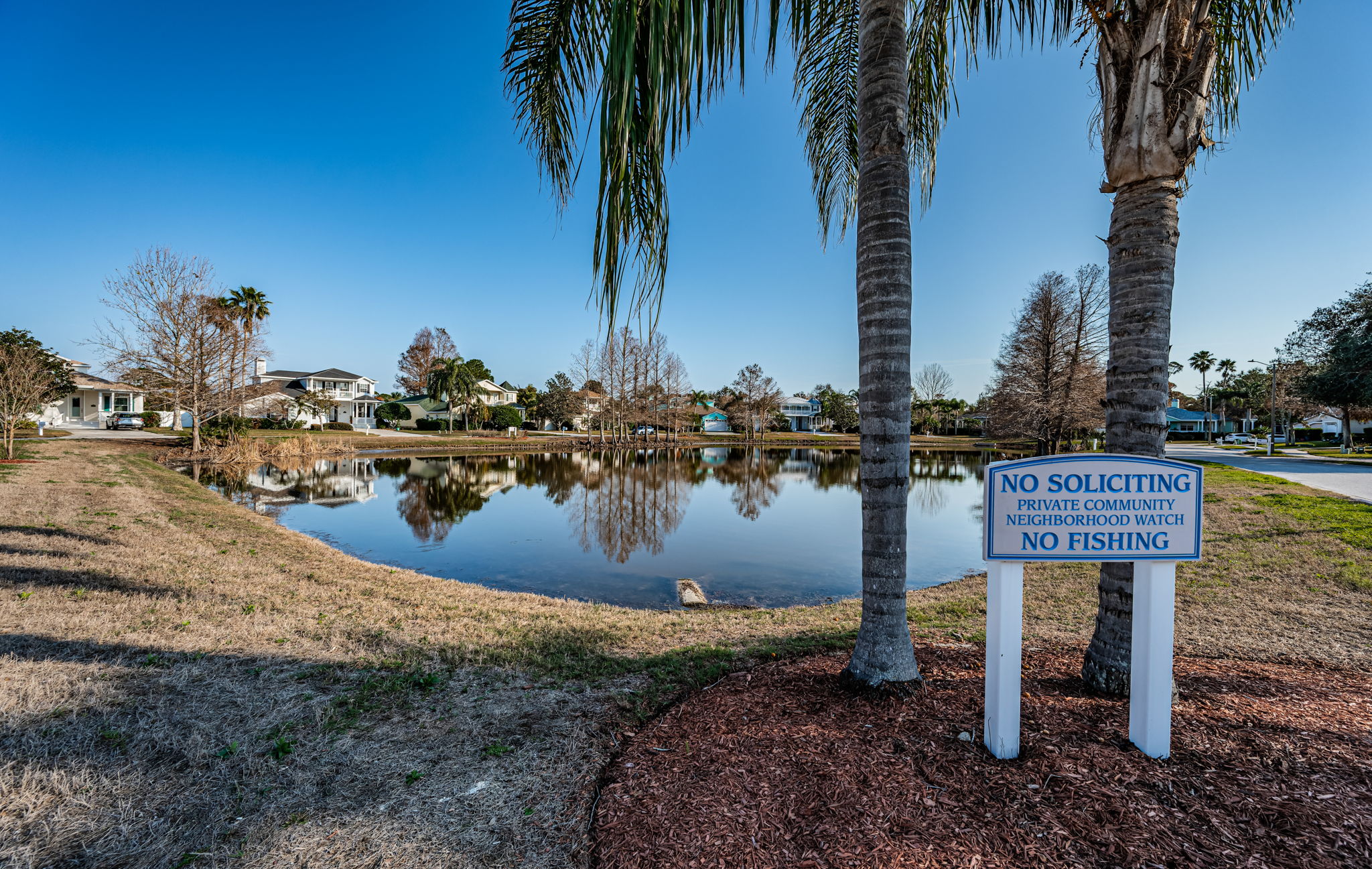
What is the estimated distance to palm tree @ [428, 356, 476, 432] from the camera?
181ft

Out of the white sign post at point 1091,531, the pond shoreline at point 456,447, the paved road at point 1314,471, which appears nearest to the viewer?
the white sign post at point 1091,531

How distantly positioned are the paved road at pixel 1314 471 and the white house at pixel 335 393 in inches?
2315

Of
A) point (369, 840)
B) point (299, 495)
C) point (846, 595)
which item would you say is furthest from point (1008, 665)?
point (299, 495)

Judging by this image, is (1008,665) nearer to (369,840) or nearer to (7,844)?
(369,840)

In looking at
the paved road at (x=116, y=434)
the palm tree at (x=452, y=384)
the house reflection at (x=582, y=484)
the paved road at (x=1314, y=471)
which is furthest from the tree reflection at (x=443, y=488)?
the palm tree at (x=452, y=384)

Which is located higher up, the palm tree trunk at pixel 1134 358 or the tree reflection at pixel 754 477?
the palm tree trunk at pixel 1134 358

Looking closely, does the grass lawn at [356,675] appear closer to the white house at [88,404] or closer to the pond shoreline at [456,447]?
the pond shoreline at [456,447]

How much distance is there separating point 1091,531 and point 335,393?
66.0m

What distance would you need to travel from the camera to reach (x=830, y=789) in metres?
2.48

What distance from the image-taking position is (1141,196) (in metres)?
3.35

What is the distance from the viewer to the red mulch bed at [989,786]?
206 cm

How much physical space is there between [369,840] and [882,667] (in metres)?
2.80

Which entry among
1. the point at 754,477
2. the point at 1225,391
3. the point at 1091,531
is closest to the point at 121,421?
the point at 754,477

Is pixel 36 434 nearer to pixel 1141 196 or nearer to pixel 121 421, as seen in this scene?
pixel 121 421
